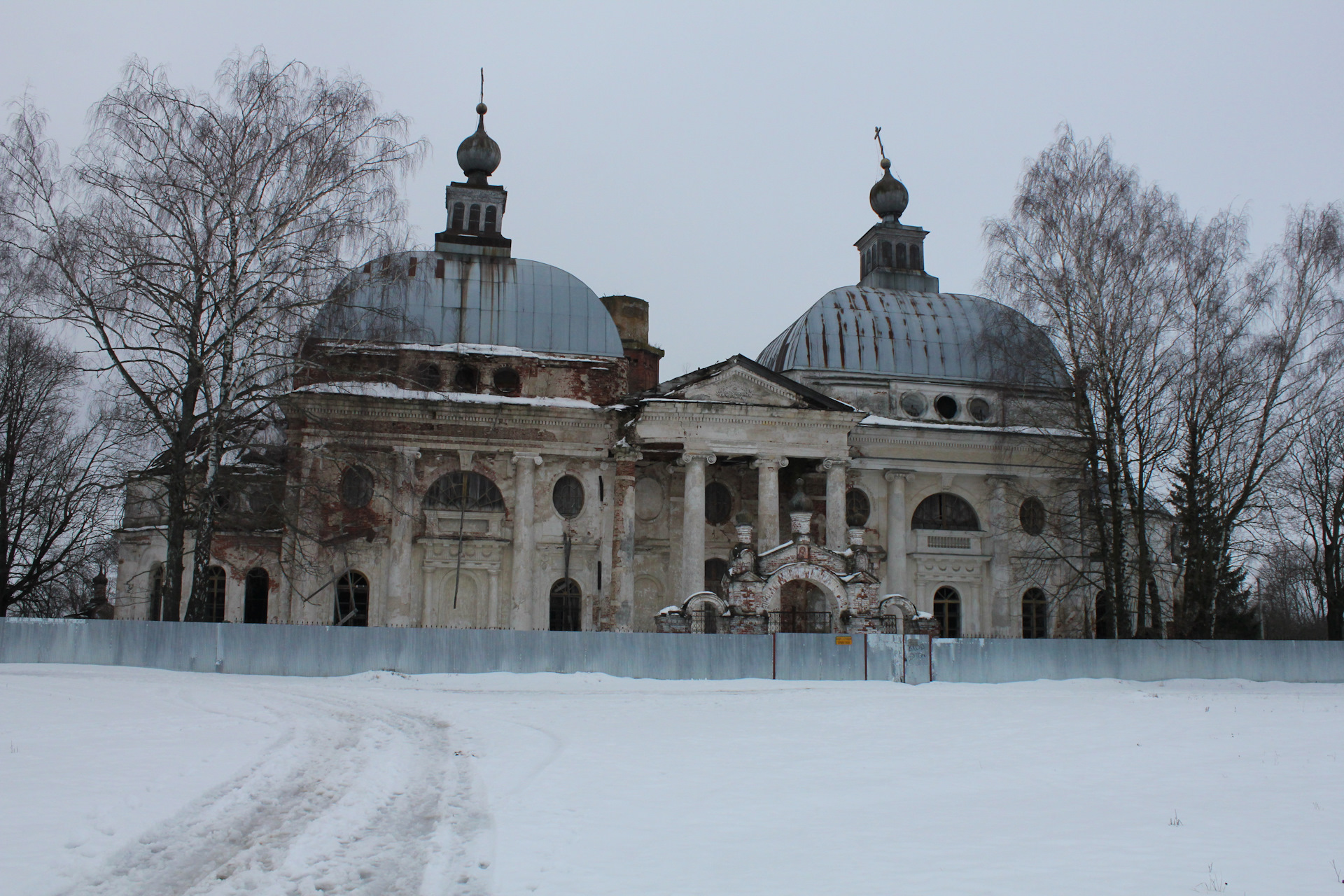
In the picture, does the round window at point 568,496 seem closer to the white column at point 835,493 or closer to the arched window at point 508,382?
the arched window at point 508,382

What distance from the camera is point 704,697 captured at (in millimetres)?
18156

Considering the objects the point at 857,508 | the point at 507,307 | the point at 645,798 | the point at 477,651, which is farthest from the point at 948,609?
the point at 645,798

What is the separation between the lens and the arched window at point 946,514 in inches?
1246

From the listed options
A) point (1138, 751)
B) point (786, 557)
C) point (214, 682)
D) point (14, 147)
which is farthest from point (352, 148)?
point (1138, 751)

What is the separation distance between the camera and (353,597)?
28750mm

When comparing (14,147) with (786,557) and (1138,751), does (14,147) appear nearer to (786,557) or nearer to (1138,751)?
(786,557)

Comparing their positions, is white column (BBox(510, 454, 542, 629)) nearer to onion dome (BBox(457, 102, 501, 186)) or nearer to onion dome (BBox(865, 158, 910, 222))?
onion dome (BBox(457, 102, 501, 186))

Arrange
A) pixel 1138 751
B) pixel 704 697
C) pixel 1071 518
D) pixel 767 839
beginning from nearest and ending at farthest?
pixel 767 839, pixel 1138 751, pixel 704 697, pixel 1071 518

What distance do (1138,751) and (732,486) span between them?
18831mm

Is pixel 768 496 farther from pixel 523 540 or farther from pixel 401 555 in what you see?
pixel 401 555

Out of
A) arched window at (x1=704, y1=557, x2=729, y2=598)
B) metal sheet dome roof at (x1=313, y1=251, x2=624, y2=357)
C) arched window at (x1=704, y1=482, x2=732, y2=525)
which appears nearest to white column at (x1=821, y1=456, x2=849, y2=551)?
arched window at (x1=704, y1=482, x2=732, y2=525)

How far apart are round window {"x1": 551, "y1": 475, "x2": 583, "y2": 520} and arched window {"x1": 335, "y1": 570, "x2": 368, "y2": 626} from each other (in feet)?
17.1

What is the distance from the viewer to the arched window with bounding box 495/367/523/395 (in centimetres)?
3008

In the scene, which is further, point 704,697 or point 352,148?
point 352,148
